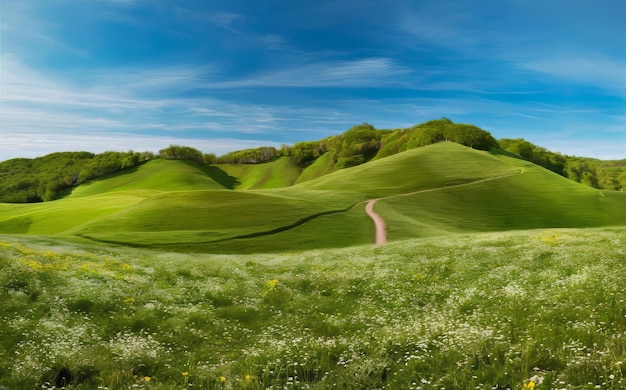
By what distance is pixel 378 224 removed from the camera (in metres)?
70.4

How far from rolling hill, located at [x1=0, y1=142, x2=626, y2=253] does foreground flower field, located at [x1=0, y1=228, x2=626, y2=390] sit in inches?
1202

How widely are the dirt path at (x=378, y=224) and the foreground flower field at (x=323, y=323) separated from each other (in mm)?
29952

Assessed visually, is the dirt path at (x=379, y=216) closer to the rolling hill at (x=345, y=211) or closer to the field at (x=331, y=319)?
the rolling hill at (x=345, y=211)

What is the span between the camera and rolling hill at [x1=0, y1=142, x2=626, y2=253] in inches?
2414

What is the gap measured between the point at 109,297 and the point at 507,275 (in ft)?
75.1

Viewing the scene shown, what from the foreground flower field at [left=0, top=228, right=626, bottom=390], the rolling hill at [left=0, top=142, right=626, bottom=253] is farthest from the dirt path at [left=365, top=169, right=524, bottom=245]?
the foreground flower field at [left=0, top=228, right=626, bottom=390]

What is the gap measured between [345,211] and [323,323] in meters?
59.8

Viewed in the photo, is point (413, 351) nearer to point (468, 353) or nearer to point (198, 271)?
point (468, 353)

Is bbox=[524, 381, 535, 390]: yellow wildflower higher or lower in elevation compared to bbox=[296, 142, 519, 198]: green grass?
lower

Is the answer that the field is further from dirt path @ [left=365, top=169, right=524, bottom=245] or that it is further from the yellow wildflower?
dirt path @ [left=365, top=169, right=524, bottom=245]

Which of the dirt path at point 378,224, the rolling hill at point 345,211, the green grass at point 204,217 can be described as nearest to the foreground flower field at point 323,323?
the green grass at point 204,217

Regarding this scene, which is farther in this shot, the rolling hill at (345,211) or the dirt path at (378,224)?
the rolling hill at (345,211)

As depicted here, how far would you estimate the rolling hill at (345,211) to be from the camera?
61.3 m

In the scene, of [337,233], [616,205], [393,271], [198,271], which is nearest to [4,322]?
[198,271]
